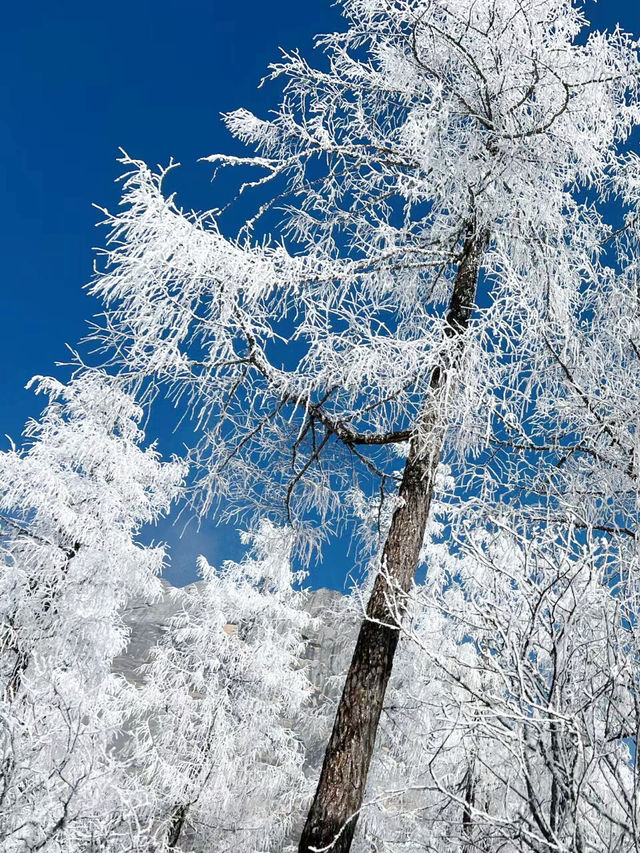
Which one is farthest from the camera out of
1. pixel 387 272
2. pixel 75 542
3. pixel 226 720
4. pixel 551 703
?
pixel 226 720

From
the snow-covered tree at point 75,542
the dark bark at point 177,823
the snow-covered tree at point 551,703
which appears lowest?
the dark bark at point 177,823

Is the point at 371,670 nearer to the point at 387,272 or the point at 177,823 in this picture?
the point at 387,272

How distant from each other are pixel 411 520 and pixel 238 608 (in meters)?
8.74

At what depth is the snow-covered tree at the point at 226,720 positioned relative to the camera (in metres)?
11.3

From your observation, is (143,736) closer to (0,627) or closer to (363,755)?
(0,627)

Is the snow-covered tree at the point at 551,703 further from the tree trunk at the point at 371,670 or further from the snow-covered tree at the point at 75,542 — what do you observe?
the snow-covered tree at the point at 75,542

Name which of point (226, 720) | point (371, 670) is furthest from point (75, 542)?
point (371, 670)

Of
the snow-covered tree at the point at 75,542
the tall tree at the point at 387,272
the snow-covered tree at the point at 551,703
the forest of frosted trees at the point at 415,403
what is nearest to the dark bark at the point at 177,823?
the snow-covered tree at the point at 75,542

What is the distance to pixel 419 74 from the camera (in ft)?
20.7

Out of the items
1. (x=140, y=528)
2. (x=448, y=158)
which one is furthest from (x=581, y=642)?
(x=140, y=528)

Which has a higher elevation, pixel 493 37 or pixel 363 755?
pixel 493 37

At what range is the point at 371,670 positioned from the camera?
4.86 meters

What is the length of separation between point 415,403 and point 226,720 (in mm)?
8818

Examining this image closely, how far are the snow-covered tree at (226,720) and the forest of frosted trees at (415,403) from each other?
3290 millimetres
